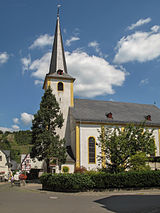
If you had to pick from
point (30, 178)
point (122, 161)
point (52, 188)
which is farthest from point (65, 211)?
point (30, 178)

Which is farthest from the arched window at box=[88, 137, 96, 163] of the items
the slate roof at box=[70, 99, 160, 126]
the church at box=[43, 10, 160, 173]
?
the slate roof at box=[70, 99, 160, 126]

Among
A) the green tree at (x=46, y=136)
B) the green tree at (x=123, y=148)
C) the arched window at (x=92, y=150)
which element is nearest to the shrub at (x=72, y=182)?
the green tree at (x=123, y=148)

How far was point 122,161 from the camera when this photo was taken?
64.1ft

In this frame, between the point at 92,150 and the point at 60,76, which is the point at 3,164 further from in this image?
the point at 92,150

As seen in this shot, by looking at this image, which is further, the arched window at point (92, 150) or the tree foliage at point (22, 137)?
the tree foliage at point (22, 137)

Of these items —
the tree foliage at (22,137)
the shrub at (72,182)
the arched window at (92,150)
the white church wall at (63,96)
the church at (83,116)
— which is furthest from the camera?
the tree foliage at (22,137)

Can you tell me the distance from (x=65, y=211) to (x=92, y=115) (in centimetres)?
2460

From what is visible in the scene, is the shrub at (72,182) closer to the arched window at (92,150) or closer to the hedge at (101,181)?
the hedge at (101,181)

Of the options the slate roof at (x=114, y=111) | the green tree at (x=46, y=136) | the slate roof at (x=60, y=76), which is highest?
the slate roof at (x=60, y=76)

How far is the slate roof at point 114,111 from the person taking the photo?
3383 centimetres

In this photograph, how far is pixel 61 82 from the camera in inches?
1420

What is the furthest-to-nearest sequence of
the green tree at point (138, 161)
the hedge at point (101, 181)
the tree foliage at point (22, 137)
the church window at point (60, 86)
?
the tree foliage at point (22, 137) → the church window at point (60, 86) → the green tree at point (138, 161) → the hedge at point (101, 181)

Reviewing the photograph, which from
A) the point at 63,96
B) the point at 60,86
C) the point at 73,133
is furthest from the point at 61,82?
the point at 73,133

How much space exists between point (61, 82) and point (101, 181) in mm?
21276
